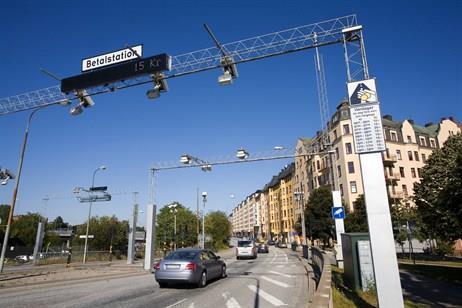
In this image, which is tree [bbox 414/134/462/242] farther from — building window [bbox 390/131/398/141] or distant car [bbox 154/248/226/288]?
building window [bbox 390/131/398/141]

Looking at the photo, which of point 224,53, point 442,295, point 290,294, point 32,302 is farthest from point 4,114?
point 442,295

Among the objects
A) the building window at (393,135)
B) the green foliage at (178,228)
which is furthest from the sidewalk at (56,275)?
the building window at (393,135)

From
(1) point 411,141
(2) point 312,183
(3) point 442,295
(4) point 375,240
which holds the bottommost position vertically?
(3) point 442,295

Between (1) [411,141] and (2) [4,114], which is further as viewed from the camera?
(1) [411,141]

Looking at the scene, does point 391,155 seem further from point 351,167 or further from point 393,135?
point 351,167

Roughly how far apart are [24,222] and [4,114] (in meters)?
67.1

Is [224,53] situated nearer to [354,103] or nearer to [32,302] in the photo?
[354,103]

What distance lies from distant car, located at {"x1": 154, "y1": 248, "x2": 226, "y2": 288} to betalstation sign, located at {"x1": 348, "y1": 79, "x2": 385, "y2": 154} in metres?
7.65

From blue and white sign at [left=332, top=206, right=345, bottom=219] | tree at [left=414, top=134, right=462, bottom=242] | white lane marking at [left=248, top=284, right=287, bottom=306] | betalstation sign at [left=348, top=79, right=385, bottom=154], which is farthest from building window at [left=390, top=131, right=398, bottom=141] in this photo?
betalstation sign at [left=348, top=79, right=385, bottom=154]

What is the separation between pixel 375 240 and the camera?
695 centimetres

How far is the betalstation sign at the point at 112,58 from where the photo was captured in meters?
12.0

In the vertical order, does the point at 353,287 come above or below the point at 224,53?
below

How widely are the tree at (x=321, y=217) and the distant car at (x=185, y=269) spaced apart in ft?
114

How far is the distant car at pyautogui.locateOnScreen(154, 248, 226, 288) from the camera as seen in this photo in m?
12.0
